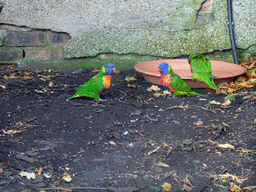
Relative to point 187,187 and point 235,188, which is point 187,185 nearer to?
point 187,187

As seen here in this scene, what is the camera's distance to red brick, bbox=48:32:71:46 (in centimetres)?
335

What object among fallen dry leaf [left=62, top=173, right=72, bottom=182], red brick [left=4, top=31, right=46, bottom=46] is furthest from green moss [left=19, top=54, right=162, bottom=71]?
fallen dry leaf [left=62, top=173, right=72, bottom=182]

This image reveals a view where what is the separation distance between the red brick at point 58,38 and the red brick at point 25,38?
0.26ft

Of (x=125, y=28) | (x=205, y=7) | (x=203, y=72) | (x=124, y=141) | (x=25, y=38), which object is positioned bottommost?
(x=124, y=141)

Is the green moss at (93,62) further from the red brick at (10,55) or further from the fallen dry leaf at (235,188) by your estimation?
the fallen dry leaf at (235,188)

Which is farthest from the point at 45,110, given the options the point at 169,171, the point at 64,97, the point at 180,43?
the point at 180,43

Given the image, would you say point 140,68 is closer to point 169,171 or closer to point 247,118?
point 247,118

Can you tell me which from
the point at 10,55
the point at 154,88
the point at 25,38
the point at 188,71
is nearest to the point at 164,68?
the point at 154,88

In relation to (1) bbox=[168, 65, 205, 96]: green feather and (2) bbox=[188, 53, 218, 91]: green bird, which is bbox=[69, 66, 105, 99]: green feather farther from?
(2) bbox=[188, 53, 218, 91]: green bird

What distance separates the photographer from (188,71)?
3143 mm

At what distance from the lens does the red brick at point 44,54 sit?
339cm

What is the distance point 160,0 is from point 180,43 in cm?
52

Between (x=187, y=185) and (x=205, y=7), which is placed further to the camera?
(x=205, y=7)

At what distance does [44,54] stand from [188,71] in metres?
1.65
